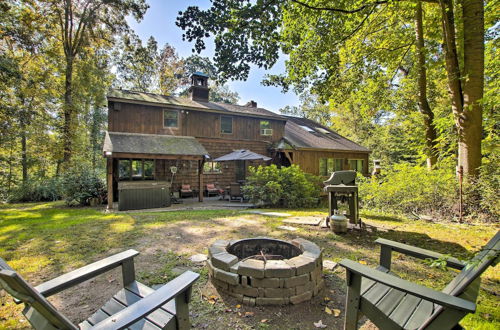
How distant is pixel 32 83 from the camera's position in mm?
12344

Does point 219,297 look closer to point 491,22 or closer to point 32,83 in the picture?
point 491,22

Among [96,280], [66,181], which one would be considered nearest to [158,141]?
[66,181]

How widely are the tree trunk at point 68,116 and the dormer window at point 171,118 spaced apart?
731 cm

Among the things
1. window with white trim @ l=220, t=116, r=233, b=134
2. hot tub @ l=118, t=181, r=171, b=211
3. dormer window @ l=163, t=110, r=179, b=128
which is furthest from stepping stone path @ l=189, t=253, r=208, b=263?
window with white trim @ l=220, t=116, r=233, b=134

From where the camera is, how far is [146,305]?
1.39 m

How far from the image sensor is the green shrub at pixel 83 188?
32.6 ft

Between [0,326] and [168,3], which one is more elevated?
[168,3]

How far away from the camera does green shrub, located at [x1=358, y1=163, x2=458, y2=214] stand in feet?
21.9

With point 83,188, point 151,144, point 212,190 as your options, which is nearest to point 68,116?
point 83,188

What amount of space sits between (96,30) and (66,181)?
11.7 metres

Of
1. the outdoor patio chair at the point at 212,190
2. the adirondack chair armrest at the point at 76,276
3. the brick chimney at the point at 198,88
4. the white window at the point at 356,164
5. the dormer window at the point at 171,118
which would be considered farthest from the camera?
the white window at the point at 356,164

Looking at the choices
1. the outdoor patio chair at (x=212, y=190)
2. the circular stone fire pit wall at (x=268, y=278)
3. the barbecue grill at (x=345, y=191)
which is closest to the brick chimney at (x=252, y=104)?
the outdoor patio chair at (x=212, y=190)

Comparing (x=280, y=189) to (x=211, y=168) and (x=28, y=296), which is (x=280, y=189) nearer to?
(x=211, y=168)

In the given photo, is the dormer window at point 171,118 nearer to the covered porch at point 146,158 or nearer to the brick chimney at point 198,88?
the covered porch at point 146,158
